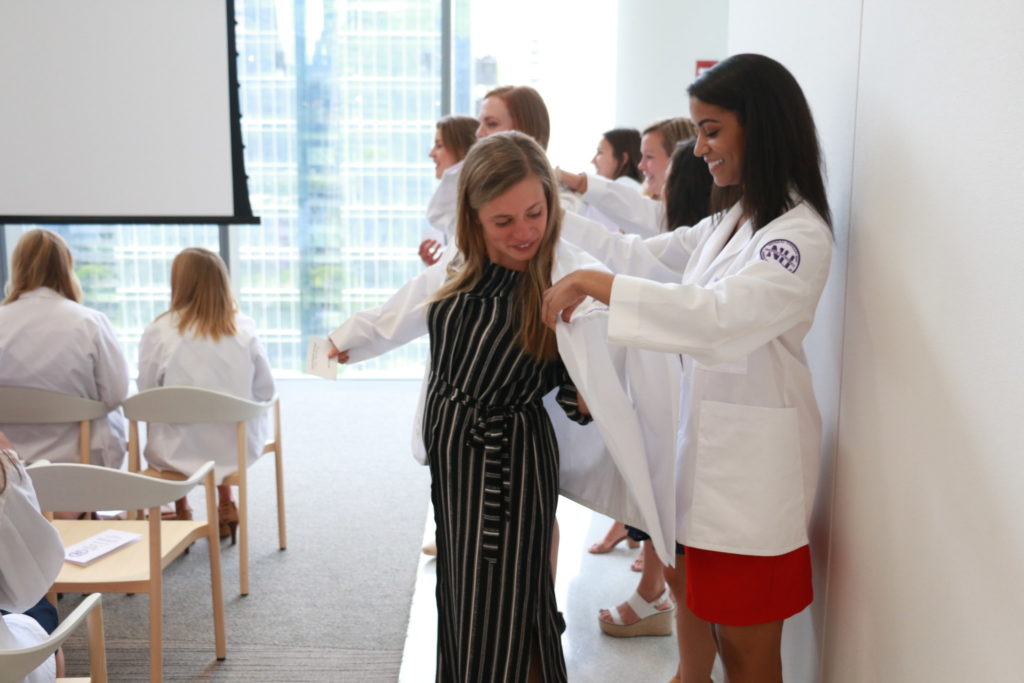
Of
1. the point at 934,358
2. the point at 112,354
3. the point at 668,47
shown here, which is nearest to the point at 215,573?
the point at 112,354

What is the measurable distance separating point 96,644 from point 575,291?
3.64 ft

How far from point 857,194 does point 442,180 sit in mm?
1505

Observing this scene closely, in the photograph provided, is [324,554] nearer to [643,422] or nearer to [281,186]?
[643,422]

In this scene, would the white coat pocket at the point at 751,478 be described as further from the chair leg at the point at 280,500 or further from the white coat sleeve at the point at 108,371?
the white coat sleeve at the point at 108,371

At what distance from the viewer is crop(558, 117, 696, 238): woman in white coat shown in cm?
277

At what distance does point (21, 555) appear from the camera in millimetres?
1536

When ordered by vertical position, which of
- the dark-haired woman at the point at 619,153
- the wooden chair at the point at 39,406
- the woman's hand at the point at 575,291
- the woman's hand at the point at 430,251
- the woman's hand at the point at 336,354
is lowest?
the wooden chair at the point at 39,406

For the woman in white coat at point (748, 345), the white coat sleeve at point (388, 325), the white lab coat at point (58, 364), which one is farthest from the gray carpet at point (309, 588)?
the woman in white coat at point (748, 345)

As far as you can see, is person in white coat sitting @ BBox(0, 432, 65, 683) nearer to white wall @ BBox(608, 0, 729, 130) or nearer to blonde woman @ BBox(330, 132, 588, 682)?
blonde woman @ BBox(330, 132, 588, 682)

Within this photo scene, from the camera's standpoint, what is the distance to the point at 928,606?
139cm

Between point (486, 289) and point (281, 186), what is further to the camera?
point (281, 186)

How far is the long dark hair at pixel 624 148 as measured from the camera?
12.3 ft

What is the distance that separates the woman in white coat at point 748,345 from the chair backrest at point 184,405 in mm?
1585

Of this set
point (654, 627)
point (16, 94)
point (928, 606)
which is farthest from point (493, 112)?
point (16, 94)
